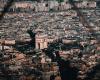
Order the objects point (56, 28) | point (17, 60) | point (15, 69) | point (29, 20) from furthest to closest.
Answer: point (29, 20), point (56, 28), point (17, 60), point (15, 69)

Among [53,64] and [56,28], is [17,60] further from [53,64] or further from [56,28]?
[56,28]

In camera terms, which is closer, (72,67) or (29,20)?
(72,67)

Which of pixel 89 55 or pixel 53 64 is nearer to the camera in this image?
pixel 53 64

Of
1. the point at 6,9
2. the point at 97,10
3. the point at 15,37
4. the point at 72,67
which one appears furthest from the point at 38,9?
the point at 72,67

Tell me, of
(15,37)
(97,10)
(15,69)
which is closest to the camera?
(15,69)

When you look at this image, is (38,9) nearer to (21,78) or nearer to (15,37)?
(15,37)

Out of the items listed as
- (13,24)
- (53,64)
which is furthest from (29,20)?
(53,64)
